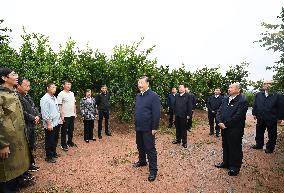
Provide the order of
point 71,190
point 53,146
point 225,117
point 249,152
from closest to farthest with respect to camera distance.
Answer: point 71,190
point 225,117
point 53,146
point 249,152

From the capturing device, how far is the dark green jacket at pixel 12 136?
15.5 ft

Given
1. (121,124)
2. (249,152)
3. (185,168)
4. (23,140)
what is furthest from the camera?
(121,124)

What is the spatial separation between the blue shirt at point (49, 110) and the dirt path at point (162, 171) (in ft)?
3.71

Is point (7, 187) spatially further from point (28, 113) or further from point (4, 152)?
point (28, 113)

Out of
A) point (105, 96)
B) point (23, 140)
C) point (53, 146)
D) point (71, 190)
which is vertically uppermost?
point (105, 96)

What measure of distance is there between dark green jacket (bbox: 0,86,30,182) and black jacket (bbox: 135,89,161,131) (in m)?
2.61

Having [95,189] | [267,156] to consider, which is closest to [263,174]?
[267,156]

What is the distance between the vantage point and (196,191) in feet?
20.0

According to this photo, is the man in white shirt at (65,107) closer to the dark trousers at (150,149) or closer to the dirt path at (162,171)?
the dirt path at (162,171)

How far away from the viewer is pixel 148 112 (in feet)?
22.2

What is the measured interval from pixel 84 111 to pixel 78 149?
1483 millimetres

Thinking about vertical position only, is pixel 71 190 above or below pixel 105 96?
below

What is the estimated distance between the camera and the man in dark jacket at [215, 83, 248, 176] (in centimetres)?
682

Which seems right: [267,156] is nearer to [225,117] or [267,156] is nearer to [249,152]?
[249,152]
